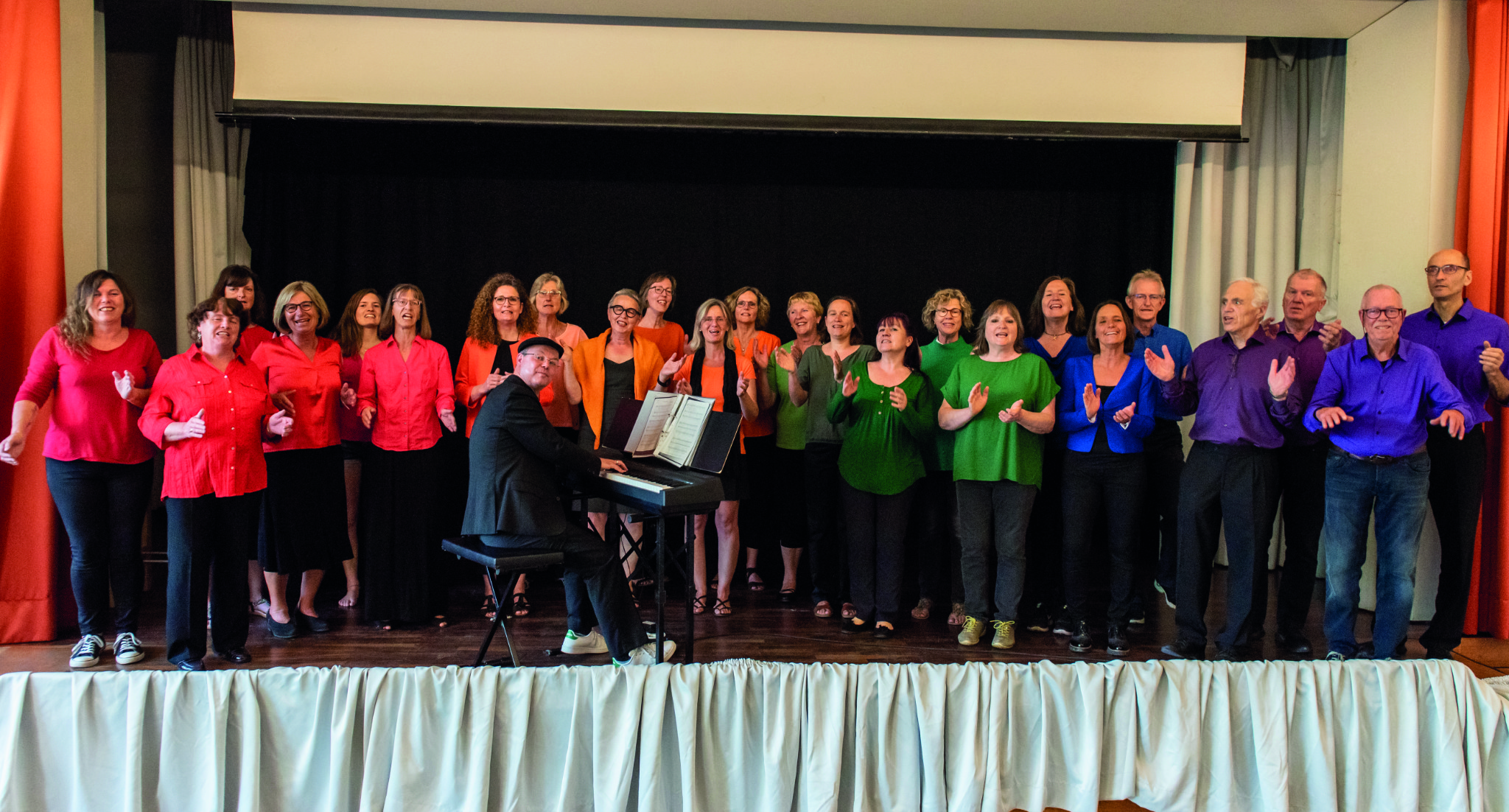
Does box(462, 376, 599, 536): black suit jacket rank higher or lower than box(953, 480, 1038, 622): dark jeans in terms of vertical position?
higher

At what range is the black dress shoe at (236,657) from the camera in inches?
133

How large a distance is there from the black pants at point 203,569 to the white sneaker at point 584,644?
1257mm

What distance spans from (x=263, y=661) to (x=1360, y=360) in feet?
14.2

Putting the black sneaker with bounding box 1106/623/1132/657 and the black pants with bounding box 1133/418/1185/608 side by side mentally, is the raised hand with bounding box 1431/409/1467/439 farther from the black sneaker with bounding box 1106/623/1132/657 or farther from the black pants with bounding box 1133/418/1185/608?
the black sneaker with bounding box 1106/623/1132/657

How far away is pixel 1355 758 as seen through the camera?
2.77m

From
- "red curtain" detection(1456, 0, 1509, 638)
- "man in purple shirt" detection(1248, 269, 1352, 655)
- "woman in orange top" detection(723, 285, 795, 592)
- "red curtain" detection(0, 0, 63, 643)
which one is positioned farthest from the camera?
"woman in orange top" detection(723, 285, 795, 592)

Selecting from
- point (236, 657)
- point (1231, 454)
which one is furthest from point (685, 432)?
point (1231, 454)

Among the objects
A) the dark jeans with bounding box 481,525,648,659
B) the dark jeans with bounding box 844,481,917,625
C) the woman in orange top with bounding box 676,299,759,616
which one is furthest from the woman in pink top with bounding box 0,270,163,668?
the dark jeans with bounding box 844,481,917,625

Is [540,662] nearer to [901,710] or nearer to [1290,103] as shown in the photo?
[901,710]

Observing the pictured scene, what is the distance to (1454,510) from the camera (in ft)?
11.5

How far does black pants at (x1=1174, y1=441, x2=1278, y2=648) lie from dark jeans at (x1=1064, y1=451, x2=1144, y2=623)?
0.19m

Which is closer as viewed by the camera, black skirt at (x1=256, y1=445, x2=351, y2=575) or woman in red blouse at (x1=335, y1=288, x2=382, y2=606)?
black skirt at (x1=256, y1=445, x2=351, y2=575)

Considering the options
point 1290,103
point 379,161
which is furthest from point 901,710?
point 1290,103

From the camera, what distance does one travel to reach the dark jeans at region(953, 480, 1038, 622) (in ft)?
11.6
